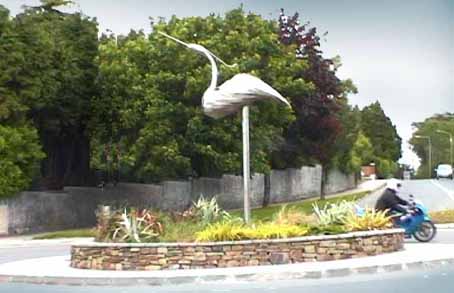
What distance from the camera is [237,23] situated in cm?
4022

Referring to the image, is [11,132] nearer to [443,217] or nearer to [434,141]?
[443,217]

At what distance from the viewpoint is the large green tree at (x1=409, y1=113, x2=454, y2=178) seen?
10829cm

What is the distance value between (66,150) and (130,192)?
4.20 metres

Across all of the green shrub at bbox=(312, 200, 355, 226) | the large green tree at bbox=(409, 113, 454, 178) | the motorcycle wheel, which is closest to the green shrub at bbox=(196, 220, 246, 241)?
the green shrub at bbox=(312, 200, 355, 226)

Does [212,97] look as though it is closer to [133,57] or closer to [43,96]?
[43,96]

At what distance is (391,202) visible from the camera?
2097 cm

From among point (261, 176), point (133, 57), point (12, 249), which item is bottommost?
point (12, 249)

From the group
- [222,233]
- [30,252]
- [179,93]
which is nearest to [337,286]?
[222,233]

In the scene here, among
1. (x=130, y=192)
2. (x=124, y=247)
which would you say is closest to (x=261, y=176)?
(x=130, y=192)

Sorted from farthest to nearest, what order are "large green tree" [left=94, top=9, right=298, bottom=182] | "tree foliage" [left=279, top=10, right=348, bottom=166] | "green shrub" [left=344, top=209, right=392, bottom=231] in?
"tree foliage" [left=279, top=10, right=348, bottom=166]
"large green tree" [left=94, top=9, right=298, bottom=182]
"green shrub" [left=344, top=209, right=392, bottom=231]

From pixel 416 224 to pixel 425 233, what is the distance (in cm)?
39

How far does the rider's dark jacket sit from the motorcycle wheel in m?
0.65

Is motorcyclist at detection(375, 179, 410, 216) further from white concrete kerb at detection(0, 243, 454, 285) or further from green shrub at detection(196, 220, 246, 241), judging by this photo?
green shrub at detection(196, 220, 246, 241)

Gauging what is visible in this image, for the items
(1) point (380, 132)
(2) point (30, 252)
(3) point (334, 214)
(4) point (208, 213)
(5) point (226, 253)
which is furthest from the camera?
(1) point (380, 132)
